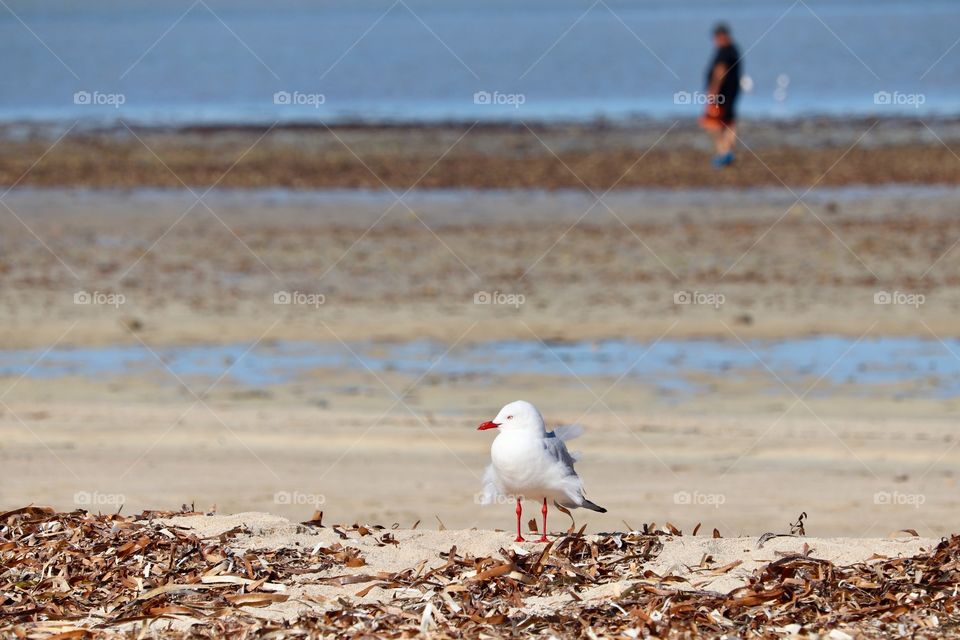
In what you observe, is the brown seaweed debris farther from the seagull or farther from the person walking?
the person walking

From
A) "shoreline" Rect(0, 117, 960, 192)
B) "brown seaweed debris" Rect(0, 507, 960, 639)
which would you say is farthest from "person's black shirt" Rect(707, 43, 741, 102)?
"brown seaweed debris" Rect(0, 507, 960, 639)

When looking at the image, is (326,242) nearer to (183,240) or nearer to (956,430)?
(183,240)

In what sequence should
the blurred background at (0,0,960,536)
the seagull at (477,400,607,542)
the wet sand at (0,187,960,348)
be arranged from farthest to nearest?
1. the wet sand at (0,187,960,348)
2. the blurred background at (0,0,960,536)
3. the seagull at (477,400,607,542)

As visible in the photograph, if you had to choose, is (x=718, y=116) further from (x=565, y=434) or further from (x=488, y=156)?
(x=565, y=434)

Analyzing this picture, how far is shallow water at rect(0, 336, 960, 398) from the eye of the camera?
1293cm

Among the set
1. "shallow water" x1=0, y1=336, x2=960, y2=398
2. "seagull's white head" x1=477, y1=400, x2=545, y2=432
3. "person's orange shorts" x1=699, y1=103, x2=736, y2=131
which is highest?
"person's orange shorts" x1=699, y1=103, x2=736, y2=131

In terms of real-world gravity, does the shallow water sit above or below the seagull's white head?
above

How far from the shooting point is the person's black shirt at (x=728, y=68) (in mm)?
21641

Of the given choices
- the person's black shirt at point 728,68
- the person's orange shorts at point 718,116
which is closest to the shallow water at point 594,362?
the person's black shirt at point 728,68

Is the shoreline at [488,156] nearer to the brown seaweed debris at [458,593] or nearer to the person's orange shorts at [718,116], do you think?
the person's orange shorts at [718,116]

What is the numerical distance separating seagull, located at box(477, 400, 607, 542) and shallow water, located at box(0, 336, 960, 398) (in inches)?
248

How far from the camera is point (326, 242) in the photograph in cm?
2097

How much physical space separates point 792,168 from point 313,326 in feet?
53.7

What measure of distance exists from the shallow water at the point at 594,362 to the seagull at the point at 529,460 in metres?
6.29
